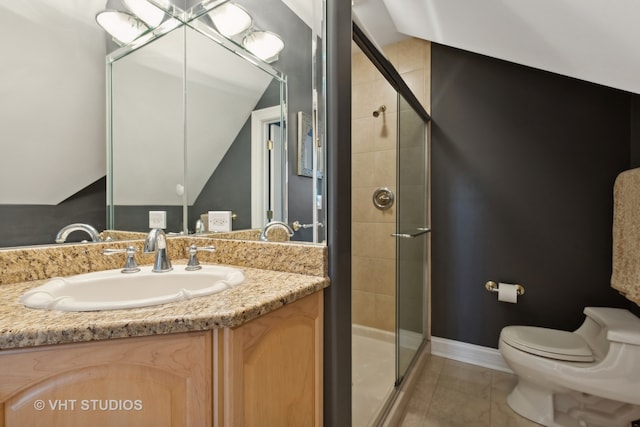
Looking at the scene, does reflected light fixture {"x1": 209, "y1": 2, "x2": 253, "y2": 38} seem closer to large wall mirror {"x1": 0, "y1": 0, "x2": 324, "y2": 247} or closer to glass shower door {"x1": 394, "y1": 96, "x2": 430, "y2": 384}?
large wall mirror {"x1": 0, "y1": 0, "x2": 324, "y2": 247}

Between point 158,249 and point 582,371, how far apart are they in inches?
74.7

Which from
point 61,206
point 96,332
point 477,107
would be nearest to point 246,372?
point 96,332

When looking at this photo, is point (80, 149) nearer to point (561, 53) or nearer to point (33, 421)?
point (33, 421)

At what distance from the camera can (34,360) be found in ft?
1.75

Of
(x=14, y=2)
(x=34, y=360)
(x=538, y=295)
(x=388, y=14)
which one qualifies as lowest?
(x=538, y=295)

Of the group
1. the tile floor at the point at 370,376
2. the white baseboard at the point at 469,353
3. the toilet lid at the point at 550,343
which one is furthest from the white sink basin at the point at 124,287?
the white baseboard at the point at 469,353

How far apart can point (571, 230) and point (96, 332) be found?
7.51ft

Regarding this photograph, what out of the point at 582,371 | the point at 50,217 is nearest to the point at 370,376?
the point at 582,371

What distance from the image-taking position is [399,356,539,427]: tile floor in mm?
1514

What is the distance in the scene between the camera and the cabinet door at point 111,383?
0.53 m

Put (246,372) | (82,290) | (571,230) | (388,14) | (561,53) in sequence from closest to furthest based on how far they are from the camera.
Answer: (246,372) < (82,290) < (561,53) < (571,230) < (388,14)

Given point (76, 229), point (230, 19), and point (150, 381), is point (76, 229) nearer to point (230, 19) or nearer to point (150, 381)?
point (150, 381)
